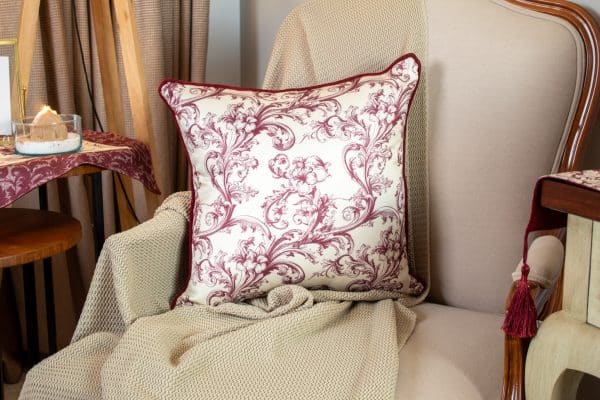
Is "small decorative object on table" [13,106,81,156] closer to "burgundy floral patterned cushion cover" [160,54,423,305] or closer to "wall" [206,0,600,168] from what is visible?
"burgundy floral patterned cushion cover" [160,54,423,305]

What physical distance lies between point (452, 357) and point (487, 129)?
0.41 meters

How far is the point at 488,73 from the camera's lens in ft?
4.02

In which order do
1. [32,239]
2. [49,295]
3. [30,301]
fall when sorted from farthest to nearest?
[49,295], [30,301], [32,239]

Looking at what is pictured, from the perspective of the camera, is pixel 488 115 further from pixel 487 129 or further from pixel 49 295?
pixel 49 295

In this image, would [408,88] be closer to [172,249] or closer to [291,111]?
[291,111]

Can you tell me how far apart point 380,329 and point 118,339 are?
41 centimetres

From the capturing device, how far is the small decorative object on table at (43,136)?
4.37 ft

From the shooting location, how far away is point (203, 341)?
3.45 ft

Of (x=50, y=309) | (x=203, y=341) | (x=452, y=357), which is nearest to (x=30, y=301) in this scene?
(x=50, y=309)

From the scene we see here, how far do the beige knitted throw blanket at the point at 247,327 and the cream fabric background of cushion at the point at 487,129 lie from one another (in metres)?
0.03

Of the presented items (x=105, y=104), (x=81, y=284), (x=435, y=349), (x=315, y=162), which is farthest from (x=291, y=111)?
(x=81, y=284)

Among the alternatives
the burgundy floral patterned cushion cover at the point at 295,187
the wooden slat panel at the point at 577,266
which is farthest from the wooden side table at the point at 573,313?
the burgundy floral patterned cushion cover at the point at 295,187

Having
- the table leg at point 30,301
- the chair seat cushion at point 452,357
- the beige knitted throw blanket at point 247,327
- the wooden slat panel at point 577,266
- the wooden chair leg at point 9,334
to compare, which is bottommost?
the wooden chair leg at point 9,334

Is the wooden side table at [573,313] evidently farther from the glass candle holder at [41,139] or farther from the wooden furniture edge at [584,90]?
the glass candle holder at [41,139]
